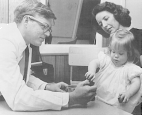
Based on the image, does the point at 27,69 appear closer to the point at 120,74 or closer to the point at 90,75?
the point at 90,75

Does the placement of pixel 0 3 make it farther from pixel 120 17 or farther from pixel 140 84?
pixel 140 84

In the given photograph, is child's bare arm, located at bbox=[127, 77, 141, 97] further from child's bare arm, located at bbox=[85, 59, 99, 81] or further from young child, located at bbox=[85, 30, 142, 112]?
child's bare arm, located at bbox=[85, 59, 99, 81]

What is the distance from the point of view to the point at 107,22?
949mm

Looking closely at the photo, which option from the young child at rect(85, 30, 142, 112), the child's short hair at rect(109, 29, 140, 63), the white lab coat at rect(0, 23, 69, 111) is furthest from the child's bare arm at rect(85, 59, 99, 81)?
the white lab coat at rect(0, 23, 69, 111)

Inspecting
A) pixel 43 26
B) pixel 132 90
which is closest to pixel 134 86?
pixel 132 90

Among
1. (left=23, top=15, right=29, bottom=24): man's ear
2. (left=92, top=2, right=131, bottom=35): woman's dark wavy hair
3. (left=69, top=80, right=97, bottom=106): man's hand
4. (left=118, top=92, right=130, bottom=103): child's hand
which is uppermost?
(left=92, top=2, right=131, bottom=35): woman's dark wavy hair

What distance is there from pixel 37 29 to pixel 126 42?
0.42 metres

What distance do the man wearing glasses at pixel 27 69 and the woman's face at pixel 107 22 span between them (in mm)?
290

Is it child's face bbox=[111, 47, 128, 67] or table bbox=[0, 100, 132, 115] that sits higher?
child's face bbox=[111, 47, 128, 67]

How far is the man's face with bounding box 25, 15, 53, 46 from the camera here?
76 cm

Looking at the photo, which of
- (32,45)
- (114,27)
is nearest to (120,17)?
(114,27)

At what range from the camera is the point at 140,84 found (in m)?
0.87

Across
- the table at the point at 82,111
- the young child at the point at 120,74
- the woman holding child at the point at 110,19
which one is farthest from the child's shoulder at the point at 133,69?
the table at the point at 82,111

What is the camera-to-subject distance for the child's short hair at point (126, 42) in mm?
865
